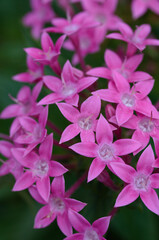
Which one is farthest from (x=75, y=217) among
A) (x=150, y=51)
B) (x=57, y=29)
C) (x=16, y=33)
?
(x=16, y=33)

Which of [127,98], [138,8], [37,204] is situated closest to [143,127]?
[127,98]

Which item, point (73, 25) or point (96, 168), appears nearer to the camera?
point (96, 168)

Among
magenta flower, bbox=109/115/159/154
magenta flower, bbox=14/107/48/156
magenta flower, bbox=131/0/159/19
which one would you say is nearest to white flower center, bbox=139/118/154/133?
magenta flower, bbox=109/115/159/154

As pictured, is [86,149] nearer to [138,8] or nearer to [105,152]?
[105,152]

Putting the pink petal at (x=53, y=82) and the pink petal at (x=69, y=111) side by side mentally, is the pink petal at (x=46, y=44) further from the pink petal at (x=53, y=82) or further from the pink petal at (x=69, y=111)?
the pink petal at (x=69, y=111)

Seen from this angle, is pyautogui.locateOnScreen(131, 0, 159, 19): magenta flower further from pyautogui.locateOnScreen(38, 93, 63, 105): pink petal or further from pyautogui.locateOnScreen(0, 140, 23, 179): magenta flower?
pyautogui.locateOnScreen(0, 140, 23, 179): magenta flower

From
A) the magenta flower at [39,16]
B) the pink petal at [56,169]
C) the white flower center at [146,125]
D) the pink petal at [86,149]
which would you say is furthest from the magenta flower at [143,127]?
the magenta flower at [39,16]
